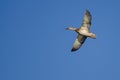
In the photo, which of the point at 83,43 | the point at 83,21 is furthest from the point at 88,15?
the point at 83,43

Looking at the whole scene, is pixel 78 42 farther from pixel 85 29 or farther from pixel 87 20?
pixel 87 20

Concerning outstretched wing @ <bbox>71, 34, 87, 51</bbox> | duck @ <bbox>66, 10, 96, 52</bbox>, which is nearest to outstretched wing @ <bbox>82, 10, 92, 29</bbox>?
duck @ <bbox>66, 10, 96, 52</bbox>

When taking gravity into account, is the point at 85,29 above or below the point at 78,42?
below

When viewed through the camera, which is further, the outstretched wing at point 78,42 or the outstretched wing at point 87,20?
the outstretched wing at point 78,42

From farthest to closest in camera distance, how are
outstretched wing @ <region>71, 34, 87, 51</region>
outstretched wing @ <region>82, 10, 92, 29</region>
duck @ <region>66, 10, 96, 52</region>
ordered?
outstretched wing @ <region>71, 34, 87, 51</region>
duck @ <region>66, 10, 96, 52</region>
outstretched wing @ <region>82, 10, 92, 29</region>

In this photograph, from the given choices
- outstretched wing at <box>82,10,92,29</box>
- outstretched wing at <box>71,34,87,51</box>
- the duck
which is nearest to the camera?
outstretched wing at <box>82,10,92,29</box>

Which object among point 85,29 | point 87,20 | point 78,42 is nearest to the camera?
point 87,20

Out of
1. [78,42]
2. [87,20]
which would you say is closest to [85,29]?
[87,20]

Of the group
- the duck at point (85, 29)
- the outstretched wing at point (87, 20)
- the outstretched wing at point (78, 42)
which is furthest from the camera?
the outstretched wing at point (78, 42)

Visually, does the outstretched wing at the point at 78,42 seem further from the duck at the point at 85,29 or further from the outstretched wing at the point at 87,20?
the outstretched wing at the point at 87,20

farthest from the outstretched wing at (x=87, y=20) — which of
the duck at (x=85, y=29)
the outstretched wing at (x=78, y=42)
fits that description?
the outstretched wing at (x=78, y=42)

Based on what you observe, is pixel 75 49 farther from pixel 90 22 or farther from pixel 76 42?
pixel 90 22

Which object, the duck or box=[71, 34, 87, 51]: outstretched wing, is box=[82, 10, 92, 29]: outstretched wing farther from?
box=[71, 34, 87, 51]: outstretched wing

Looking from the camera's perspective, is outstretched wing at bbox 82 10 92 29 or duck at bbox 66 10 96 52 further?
duck at bbox 66 10 96 52
